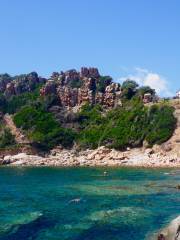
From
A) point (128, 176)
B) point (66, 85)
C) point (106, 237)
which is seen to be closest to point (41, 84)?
point (66, 85)

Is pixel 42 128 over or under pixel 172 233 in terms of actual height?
over

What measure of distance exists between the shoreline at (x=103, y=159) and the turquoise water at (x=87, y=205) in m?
10.9

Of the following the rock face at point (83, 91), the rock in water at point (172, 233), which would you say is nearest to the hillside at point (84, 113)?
the rock face at point (83, 91)

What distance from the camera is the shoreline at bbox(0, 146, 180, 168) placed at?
84875 mm

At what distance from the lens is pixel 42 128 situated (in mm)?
108188

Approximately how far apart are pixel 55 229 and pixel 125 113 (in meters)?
74.2

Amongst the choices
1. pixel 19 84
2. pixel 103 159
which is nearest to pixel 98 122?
pixel 103 159

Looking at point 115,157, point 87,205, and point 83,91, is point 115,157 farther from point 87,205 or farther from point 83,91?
point 87,205

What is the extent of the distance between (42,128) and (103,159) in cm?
2285

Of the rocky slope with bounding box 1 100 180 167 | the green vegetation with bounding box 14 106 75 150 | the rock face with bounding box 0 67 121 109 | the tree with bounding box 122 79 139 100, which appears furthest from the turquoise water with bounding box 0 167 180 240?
the rock face with bounding box 0 67 121 109

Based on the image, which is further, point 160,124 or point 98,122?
point 98,122

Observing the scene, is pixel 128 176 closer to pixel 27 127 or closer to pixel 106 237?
pixel 106 237

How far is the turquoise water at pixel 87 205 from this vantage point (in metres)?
32.5

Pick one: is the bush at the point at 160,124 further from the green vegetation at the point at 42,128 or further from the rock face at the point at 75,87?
the green vegetation at the point at 42,128
